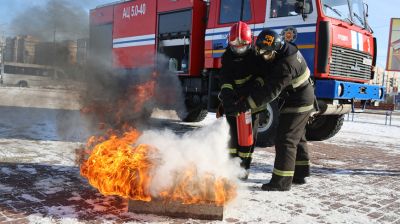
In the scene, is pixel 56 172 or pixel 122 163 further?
pixel 56 172

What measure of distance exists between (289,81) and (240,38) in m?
0.73

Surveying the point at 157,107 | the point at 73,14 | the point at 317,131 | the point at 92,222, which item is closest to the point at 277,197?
the point at 92,222

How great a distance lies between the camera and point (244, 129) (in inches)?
172

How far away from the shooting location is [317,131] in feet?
26.0

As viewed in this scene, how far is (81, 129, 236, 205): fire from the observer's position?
323 centimetres

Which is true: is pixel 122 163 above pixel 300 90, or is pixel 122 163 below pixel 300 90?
below

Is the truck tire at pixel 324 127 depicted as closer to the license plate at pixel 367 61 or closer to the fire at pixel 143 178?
the license plate at pixel 367 61

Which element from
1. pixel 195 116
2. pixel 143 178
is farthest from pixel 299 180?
pixel 195 116

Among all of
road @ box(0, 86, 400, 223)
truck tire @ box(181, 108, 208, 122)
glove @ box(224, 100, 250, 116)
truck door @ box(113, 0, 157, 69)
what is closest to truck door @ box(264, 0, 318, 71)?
road @ box(0, 86, 400, 223)

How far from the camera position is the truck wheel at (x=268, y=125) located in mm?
6766

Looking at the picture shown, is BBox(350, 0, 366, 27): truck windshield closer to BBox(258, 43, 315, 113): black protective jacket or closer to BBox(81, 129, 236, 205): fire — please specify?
BBox(258, 43, 315, 113): black protective jacket

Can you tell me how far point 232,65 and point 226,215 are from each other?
5.85ft

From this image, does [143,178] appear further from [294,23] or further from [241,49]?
[294,23]

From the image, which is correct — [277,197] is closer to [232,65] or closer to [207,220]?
[207,220]
